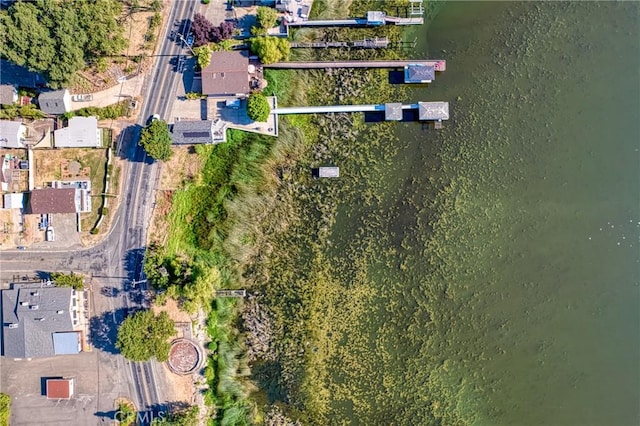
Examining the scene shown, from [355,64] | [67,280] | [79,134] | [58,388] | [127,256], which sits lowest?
[58,388]

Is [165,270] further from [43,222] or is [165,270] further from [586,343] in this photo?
[586,343]

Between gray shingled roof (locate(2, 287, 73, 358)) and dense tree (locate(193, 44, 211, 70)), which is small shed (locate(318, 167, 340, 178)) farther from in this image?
gray shingled roof (locate(2, 287, 73, 358))

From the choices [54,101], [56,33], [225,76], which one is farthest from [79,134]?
[225,76]

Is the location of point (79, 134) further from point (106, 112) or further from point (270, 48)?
point (270, 48)

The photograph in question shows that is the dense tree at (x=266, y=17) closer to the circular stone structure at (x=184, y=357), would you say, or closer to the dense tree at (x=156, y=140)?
the dense tree at (x=156, y=140)

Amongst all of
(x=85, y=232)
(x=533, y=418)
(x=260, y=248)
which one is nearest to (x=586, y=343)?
(x=533, y=418)
